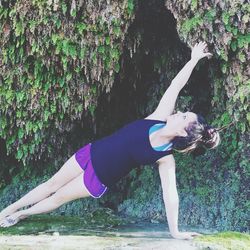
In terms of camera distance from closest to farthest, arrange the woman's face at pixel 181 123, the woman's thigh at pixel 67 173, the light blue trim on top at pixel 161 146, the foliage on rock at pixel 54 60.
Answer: the woman's face at pixel 181 123 → the light blue trim on top at pixel 161 146 → the woman's thigh at pixel 67 173 → the foliage on rock at pixel 54 60

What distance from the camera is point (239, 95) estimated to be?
707 cm

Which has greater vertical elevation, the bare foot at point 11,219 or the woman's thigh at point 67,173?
the woman's thigh at point 67,173

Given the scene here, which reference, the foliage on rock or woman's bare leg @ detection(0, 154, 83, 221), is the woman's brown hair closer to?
woman's bare leg @ detection(0, 154, 83, 221)

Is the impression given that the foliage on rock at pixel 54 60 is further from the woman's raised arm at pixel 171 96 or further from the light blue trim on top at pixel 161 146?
the light blue trim on top at pixel 161 146

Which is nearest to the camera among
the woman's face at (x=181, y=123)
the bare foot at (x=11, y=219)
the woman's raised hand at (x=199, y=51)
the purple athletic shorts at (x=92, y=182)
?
the woman's face at (x=181, y=123)

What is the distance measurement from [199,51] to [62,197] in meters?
2.71

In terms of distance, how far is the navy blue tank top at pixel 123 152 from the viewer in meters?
6.06

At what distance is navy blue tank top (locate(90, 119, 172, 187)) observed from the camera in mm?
6059

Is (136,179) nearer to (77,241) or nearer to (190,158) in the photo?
(190,158)

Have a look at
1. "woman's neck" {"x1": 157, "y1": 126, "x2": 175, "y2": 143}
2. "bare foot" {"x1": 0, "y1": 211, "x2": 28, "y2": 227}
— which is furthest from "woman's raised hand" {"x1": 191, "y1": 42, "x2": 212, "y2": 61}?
"bare foot" {"x1": 0, "y1": 211, "x2": 28, "y2": 227}

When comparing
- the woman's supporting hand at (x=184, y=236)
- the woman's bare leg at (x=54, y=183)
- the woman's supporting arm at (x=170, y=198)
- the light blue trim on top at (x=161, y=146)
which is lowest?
the woman's supporting hand at (x=184, y=236)

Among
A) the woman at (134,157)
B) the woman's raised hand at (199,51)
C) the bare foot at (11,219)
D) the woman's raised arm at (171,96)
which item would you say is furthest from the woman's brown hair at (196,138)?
the bare foot at (11,219)

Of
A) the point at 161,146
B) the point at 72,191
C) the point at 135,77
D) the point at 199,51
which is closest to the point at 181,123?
the point at 161,146

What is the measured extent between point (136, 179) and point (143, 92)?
161 centimetres
